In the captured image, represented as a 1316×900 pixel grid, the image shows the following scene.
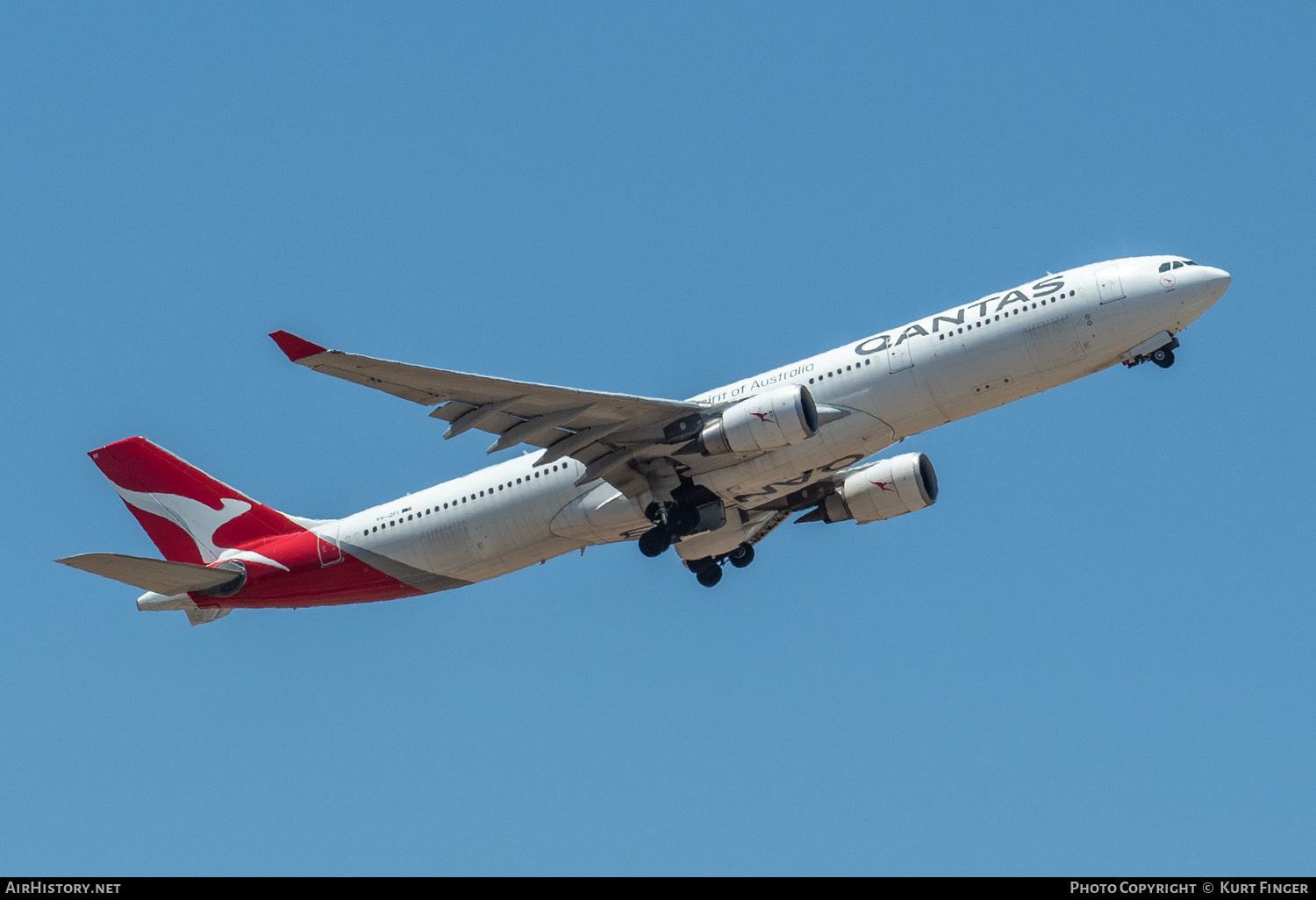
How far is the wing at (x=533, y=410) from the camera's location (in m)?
36.2

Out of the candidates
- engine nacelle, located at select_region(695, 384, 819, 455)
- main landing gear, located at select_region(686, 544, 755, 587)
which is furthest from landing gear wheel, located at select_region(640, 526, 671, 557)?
main landing gear, located at select_region(686, 544, 755, 587)

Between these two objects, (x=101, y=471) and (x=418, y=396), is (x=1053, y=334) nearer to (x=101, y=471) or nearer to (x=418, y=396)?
(x=418, y=396)

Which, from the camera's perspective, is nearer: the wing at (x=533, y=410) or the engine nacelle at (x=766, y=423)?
the wing at (x=533, y=410)

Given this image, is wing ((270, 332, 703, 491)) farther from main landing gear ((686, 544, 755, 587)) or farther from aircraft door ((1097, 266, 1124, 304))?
aircraft door ((1097, 266, 1124, 304))

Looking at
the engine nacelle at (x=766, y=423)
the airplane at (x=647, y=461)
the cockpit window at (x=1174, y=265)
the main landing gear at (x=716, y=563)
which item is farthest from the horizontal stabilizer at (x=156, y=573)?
the cockpit window at (x=1174, y=265)

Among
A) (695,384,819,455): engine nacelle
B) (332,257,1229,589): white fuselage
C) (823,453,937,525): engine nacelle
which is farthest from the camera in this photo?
(823,453,937,525): engine nacelle

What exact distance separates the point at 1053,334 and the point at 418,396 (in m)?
15.8

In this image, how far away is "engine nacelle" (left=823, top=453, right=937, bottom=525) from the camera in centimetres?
4534

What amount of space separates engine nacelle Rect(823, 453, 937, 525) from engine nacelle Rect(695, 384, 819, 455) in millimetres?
6230

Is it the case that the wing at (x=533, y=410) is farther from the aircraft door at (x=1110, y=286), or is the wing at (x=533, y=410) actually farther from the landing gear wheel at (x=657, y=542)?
the aircraft door at (x=1110, y=286)

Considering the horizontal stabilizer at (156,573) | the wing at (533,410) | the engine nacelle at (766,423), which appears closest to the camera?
the wing at (533,410)

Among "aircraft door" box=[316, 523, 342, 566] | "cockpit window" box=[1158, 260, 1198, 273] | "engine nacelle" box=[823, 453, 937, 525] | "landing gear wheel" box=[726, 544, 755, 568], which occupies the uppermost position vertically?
"cockpit window" box=[1158, 260, 1198, 273]

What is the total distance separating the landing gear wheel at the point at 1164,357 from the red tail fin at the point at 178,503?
2481cm
